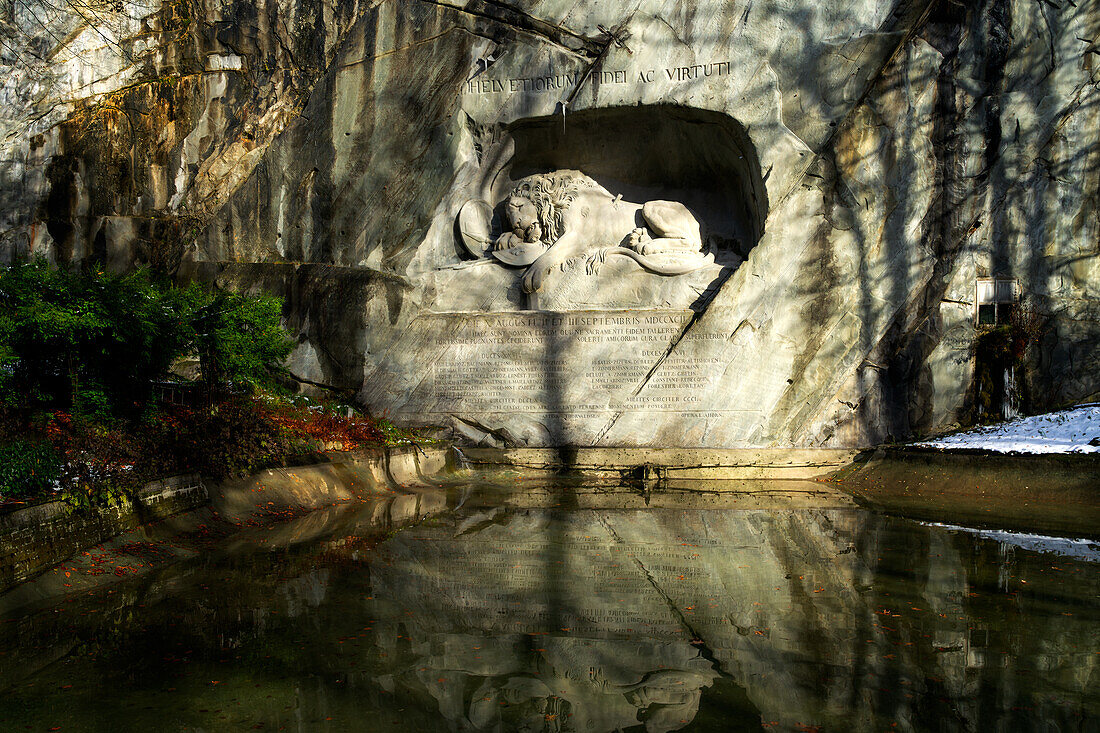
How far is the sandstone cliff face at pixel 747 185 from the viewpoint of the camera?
10.7 m

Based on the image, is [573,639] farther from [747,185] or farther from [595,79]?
[595,79]

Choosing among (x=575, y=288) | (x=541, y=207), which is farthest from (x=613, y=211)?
(x=575, y=288)

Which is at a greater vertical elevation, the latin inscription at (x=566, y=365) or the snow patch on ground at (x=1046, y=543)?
the latin inscription at (x=566, y=365)

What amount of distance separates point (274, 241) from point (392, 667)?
10.0 meters

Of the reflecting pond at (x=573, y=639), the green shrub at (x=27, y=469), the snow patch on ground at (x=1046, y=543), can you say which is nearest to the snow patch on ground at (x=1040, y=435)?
the snow patch on ground at (x=1046, y=543)

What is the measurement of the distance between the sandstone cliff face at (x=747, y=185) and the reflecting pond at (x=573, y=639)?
4.73 m

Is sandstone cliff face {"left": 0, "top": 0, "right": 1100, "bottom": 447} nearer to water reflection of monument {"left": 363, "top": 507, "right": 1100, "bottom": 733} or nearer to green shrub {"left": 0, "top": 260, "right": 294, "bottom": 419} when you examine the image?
green shrub {"left": 0, "top": 260, "right": 294, "bottom": 419}

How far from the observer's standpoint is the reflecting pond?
10.4 ft

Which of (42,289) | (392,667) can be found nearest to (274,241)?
(42,289)

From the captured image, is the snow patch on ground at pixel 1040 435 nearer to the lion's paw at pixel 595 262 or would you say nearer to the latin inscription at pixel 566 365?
the latin inscription at pixel 566 365

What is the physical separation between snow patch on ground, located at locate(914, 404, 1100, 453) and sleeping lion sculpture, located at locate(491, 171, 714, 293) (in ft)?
13.6

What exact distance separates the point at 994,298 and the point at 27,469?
1141cm

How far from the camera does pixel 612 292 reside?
37.7ft

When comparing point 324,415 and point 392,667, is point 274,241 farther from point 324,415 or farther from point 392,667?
point 392,667
